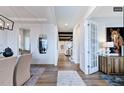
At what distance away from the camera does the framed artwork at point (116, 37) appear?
7.45 m

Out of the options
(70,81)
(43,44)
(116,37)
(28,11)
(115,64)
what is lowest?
(70,81)

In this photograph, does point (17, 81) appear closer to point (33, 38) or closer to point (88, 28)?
point (88, 28)

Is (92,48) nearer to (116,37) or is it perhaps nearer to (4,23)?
(116,37)

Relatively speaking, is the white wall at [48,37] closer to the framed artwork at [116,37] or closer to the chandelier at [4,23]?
the chandelier at [4,23]

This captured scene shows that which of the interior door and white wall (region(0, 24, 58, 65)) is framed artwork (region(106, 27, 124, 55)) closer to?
the interior door

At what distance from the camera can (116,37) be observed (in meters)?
7.52

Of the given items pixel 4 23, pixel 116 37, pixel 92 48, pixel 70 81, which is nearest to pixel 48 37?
pixel 92 48

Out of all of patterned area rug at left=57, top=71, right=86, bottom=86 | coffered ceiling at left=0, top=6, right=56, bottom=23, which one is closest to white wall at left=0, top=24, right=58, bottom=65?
coffered ceiling at left=0, top=6, right=56, bottom=23

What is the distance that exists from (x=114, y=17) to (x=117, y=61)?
1.96 m

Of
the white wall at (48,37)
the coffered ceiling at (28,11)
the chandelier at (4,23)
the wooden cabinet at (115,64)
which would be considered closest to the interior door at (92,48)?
the wooden cabinet at (115,64)

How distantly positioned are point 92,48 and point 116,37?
1264 mm

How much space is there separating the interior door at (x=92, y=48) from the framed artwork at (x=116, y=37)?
2.15 ft
